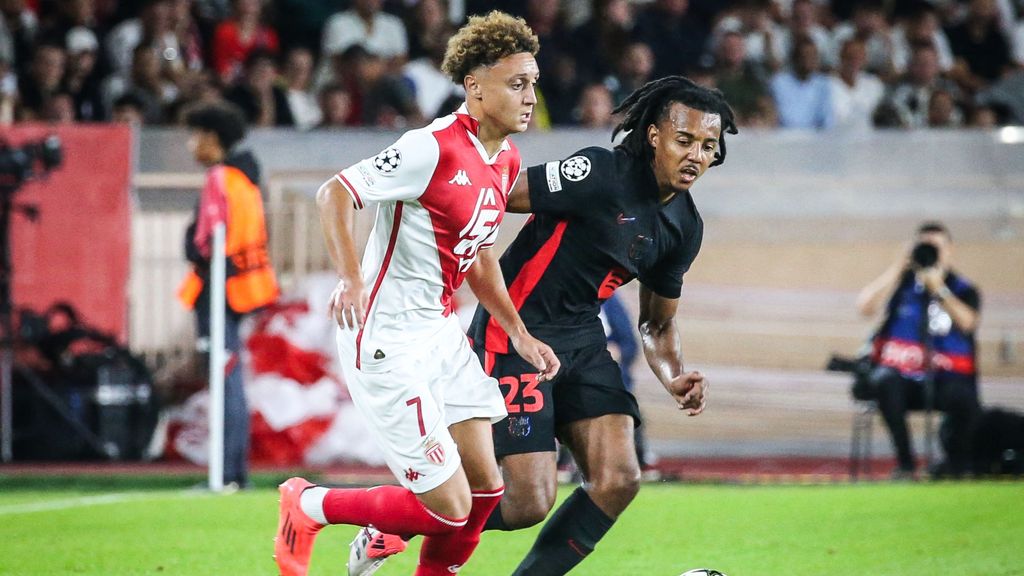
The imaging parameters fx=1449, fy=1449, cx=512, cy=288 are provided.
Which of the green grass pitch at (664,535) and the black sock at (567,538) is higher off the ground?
the black sock at (567,538)

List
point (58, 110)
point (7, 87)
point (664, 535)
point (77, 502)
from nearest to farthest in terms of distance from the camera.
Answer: point (664, 535), point (77, 502), point (58, 110), point (7, 87)

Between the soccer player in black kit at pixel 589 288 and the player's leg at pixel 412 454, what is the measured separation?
0.44 m

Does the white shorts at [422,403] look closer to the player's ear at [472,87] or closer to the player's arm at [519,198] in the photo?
the player's arm at [519,198]

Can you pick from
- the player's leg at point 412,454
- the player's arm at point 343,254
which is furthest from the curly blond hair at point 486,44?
the player's leg at point 412,454

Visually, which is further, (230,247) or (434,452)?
(230,247)

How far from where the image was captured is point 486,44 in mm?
4879

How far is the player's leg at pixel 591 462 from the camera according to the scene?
16.6 feet

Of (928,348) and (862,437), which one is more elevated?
(928,348)

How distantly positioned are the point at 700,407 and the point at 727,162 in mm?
6562

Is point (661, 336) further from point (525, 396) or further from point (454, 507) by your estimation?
point (454, 507)

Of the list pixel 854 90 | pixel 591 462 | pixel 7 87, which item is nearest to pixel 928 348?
pixel 854 90

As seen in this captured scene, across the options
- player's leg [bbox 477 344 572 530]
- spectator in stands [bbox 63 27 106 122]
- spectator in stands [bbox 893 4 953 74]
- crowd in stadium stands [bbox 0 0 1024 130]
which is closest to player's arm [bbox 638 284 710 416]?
player's leg [bbox 477 344 572 530]

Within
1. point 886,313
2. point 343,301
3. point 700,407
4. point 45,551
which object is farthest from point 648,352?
point 886,313

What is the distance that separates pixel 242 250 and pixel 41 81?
12.7 ft
